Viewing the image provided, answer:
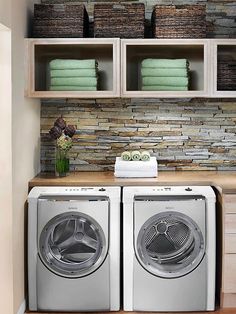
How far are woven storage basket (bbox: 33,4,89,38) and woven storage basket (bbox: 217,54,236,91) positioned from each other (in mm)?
1129

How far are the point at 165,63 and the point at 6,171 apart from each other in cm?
155

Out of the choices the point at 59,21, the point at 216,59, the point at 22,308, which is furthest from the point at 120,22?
the point at 22,308

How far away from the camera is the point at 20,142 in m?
4.25

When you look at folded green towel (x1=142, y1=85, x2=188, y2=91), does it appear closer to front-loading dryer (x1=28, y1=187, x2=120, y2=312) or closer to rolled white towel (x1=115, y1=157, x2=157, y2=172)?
rolled white towel (x1=115, y1=157, x2=157, y2=172)

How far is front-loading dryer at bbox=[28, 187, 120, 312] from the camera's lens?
4.32 m

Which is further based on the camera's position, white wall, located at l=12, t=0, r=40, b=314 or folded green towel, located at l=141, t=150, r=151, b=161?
folded green towel, located at l=141, t=150, r=151, b=161

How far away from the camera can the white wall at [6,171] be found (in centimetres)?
391

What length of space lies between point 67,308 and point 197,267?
980 mm

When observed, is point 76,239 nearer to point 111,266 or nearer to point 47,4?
point 111,266

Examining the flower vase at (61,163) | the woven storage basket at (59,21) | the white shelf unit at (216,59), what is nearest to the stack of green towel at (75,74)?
the woven storage basket at (59,21)

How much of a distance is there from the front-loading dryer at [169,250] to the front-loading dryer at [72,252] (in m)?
0.11

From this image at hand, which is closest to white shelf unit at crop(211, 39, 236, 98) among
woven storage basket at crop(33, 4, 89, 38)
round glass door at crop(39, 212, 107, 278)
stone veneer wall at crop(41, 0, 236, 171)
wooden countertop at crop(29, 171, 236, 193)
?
stone veneer wall at crop(41, 0, 236, 171)

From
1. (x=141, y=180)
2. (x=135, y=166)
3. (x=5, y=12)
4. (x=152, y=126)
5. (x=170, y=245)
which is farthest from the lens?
(x=152, y=126)

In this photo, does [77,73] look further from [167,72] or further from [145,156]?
[145,156]
